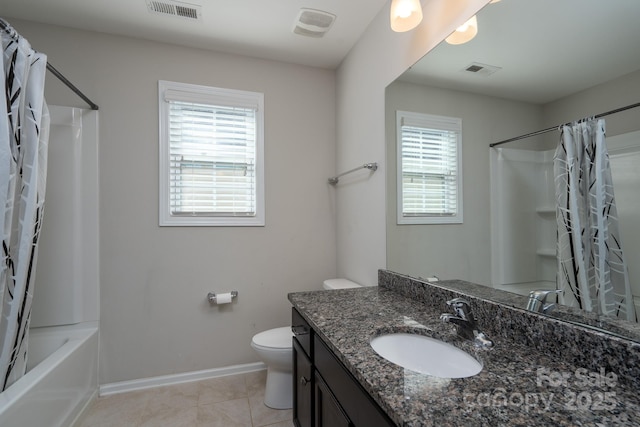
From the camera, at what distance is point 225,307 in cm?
229

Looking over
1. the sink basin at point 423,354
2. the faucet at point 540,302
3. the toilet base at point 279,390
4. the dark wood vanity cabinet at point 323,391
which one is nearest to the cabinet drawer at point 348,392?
the dark wood vanity cabinet at point 323,391

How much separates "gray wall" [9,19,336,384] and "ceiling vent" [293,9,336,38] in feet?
1.48

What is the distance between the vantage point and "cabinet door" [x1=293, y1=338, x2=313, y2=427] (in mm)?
1332

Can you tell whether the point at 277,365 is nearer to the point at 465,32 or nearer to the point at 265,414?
the point at 265,414

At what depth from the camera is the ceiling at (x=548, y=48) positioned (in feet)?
2.65

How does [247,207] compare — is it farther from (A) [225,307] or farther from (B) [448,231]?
(B) [448,231]

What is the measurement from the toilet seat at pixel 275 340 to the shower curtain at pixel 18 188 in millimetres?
1172

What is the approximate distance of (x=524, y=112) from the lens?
1.05 m

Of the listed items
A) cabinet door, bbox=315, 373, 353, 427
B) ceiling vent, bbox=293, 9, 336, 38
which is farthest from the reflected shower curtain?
ceiling vent, bbox=293, 9, 336, 38

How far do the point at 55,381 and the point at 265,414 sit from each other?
1145 millimetres

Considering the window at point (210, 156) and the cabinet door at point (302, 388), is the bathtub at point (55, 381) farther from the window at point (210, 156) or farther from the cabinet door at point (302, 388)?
the cabinet door at point (302, 388)

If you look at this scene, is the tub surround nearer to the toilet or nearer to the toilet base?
the toilet

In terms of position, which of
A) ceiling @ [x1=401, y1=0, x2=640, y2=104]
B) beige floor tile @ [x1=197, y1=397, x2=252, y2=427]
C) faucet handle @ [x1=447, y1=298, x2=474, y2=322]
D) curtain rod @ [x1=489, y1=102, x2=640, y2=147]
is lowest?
beige floor tile @ [x1=197, y1=397, x2=252, y2=427]

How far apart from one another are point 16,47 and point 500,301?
2328mm
